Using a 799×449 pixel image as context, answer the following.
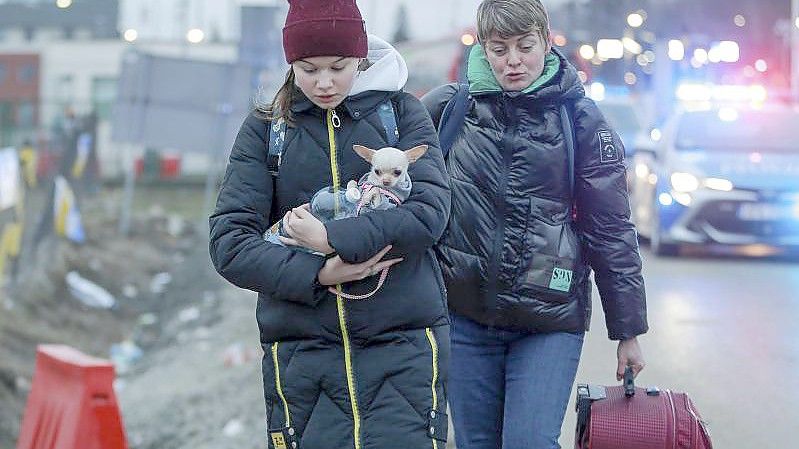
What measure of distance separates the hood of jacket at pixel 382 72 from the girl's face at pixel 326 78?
0.18 feet

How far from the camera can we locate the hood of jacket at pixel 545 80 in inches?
167

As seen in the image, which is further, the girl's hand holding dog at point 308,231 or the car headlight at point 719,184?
the car headlight at point 719,184

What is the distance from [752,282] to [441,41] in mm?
25047

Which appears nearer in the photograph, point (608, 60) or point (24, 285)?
point (24, 285)

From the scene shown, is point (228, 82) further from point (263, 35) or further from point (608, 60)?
point (608, 60)

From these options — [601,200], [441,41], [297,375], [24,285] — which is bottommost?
[24,285]

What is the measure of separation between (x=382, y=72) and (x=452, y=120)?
0.71m

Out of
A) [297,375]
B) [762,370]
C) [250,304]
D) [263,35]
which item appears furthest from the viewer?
[263,35]

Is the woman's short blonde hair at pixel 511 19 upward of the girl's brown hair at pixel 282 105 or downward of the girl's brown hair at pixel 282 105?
upward

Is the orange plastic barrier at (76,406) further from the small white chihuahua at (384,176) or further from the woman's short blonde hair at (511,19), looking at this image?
the small white chihuahua at (384,176)

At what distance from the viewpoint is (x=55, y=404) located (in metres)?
6.23

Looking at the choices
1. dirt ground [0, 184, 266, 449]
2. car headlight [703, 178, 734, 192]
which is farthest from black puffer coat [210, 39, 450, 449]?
car headlight [703, 178, 734, 192]

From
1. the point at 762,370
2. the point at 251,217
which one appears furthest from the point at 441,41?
the point at 251,217

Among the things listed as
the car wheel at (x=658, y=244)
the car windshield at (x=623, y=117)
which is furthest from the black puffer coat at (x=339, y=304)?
the car windshield at (x=623, y=117)
